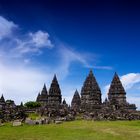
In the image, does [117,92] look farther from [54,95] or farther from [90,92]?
[54,95]

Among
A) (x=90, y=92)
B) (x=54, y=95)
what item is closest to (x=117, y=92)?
(x=90, y=92)

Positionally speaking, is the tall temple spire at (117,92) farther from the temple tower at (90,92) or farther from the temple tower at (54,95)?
the temple tower at (54,95)

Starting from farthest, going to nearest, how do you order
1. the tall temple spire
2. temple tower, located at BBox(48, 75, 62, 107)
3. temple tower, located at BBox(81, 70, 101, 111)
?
1. temple tower, located at BBox(48, 75, 62, 107)
2. the tall temple spire
3. temple tower, located at BBox(81, 70, 101, 111)

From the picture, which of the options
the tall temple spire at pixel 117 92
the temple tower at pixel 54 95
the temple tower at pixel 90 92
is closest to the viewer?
the temple tower at pixel 90 92

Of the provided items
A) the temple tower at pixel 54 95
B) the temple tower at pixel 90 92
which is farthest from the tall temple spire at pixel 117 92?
the temple tower at pixel 54 95

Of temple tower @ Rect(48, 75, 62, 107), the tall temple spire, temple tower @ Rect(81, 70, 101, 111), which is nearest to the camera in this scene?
temple tower @ Rect(81, 70, 101, 111)

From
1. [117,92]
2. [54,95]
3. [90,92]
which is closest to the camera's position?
[117,92]

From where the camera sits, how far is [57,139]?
65.4 ft

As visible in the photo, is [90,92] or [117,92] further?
[90,92]

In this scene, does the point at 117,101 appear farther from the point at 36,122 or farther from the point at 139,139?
the point at 139,139

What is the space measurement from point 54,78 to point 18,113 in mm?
45783

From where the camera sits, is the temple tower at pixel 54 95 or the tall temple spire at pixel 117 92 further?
the temple tower at pixel 54 95

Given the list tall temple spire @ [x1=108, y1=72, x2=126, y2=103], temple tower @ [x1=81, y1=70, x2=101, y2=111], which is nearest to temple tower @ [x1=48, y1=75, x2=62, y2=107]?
temple tower @ [x1=81, y1=70, x2=101, y2=111]

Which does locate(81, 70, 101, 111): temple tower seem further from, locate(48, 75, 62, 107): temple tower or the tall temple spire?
locate(48, 75, 62, 107): temple tower
